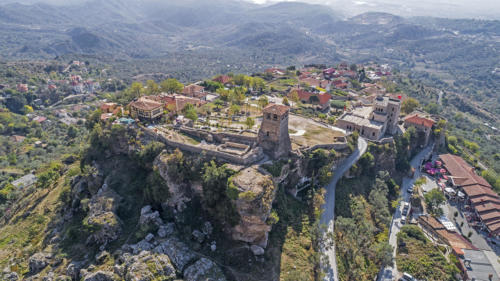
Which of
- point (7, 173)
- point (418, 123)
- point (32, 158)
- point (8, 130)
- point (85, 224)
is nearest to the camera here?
point (85, 224)

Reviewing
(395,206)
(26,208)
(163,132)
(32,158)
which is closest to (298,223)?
(395,206)

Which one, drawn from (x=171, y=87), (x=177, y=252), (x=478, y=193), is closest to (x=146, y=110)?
(x=171, y=87)

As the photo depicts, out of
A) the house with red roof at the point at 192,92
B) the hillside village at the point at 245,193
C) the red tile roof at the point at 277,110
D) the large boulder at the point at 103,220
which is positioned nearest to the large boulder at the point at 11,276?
the hillside village at the point at 245,193

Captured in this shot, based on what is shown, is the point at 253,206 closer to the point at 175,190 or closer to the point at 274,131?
the point at 274,131

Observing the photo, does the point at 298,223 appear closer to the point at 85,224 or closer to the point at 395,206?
the point at 395,206

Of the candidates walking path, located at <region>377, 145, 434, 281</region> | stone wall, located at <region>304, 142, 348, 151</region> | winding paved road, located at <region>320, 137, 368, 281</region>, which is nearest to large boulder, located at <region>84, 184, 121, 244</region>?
winding paved road, located at <region>320, 137, 368, 281</region>

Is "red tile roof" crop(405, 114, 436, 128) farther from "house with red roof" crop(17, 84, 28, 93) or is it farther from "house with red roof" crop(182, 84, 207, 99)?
"house with red roof" crop(17, 84, 28, 93)

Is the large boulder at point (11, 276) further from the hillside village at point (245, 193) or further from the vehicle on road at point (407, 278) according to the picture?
the vehicle on road at point (407, 278)
